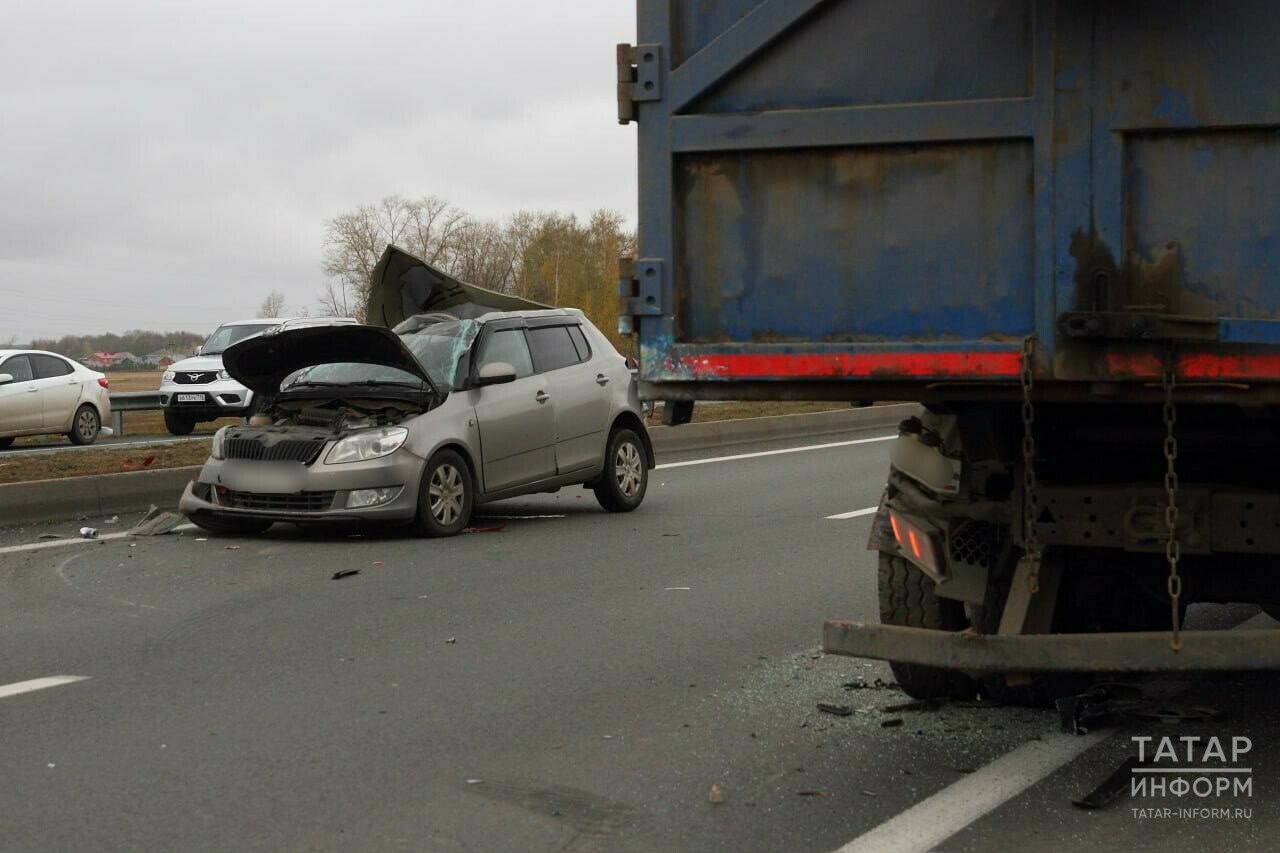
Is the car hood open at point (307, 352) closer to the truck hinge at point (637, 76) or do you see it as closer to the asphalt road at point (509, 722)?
the asphalt road at point (509, 722)

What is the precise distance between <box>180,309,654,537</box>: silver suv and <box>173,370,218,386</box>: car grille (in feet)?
44.5

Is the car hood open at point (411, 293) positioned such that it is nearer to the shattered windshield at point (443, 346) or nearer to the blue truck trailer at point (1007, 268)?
the shattered windshield at point (443, 346)

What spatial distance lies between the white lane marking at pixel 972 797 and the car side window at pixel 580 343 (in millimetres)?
8366

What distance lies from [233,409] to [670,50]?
860 inches

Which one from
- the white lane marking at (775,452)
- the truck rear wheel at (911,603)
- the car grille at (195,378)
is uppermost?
the car grille at (195,378)

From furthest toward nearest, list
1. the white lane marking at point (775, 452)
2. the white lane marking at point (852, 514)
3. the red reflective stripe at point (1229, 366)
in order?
the white lane marking at point (775, 452) < the white lane marking at point (852, 514) < the red reflective stripe at point (1229, 366)

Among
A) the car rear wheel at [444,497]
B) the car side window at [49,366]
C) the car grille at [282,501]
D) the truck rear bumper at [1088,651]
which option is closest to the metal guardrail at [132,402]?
the car side window at [49,366]

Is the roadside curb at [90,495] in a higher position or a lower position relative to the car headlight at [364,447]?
lower

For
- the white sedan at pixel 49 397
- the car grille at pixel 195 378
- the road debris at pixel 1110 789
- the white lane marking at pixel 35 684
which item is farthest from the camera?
the car grille at pixel 195 378

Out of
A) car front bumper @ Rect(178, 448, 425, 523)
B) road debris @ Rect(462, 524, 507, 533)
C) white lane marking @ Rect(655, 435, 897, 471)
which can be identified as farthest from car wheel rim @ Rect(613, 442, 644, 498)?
white lane marking @ Rect(655, 435, 897, 471)

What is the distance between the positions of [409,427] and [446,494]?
2.02 feet

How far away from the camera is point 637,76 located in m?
5.20

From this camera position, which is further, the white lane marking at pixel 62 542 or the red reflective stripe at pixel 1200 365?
the white lane marking at pixel 62 542

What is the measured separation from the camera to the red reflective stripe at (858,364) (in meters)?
4.82
